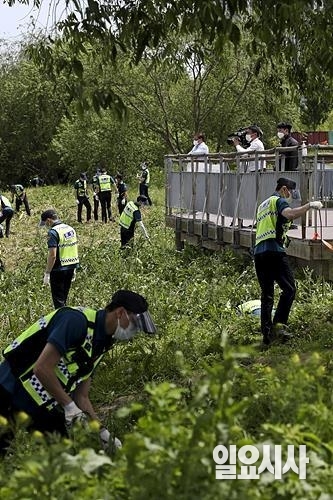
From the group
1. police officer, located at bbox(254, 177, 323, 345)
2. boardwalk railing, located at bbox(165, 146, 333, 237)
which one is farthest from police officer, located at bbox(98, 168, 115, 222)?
police officer, located at bbox(254, 177, 323, 345)

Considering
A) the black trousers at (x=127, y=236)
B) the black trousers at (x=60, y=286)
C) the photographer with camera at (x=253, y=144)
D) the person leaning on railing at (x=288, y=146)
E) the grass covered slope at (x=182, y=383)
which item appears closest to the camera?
the grass covered slope at (x=182, y=383)

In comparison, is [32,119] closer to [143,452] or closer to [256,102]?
[256,102]

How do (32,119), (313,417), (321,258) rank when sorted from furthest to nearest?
(32,119)
(321,258)
(313,417)

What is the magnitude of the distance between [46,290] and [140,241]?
452 centimetres

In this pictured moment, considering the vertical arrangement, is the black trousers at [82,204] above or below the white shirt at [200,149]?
below

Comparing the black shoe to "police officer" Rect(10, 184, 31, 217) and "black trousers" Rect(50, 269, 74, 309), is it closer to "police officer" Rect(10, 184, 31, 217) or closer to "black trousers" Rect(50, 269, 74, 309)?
"black trousers" Rect(50, 269, 74, 309)

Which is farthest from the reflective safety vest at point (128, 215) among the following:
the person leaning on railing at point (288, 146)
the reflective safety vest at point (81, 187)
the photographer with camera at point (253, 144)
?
the reflective safety vest at point (81, 187)

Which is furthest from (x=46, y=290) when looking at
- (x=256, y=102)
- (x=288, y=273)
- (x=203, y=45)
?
(x=256, y=102)

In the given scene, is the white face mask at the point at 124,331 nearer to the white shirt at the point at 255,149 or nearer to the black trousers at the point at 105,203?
the white shirt at the point at 255,149

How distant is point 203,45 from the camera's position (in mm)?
7348

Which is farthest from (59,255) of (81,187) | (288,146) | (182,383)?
(81,187)

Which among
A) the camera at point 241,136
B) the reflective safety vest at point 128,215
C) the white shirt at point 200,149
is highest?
the camera at point 241,136

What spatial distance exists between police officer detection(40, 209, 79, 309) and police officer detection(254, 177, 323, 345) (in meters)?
3.66

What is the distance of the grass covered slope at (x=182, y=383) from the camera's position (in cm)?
275
